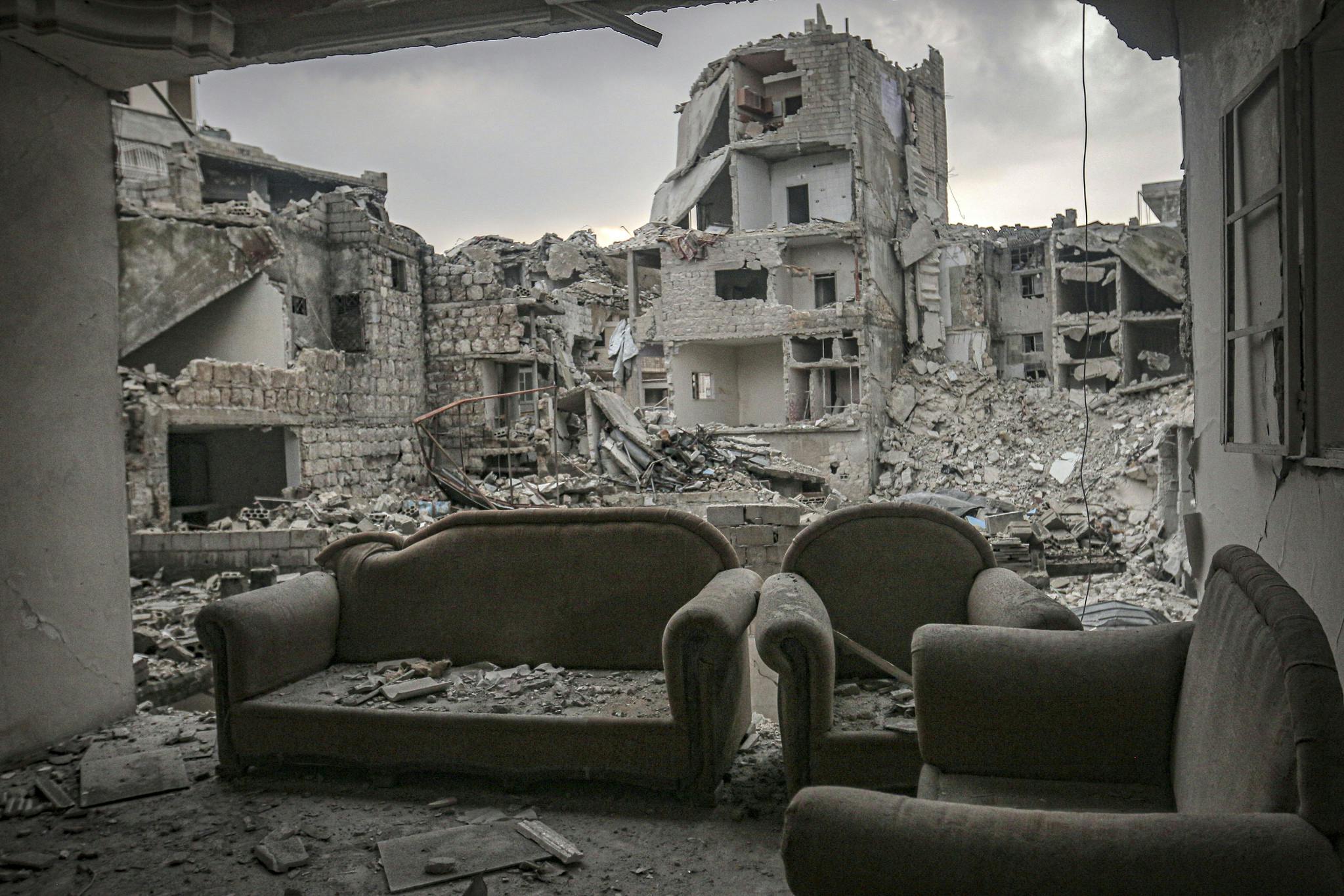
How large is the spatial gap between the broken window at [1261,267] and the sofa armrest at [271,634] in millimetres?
3374

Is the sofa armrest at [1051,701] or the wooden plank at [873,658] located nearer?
the sofa armrest at [1051,701]

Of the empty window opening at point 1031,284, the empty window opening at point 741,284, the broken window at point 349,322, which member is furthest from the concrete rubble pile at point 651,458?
the empty window opening at point 1031,284

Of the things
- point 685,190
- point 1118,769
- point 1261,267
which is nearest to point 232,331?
point 1261,267

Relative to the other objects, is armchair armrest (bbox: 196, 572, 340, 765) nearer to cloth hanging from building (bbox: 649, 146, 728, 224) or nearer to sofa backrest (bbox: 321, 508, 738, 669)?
sofa backrest (bbox: 321, 508, 738, 669)

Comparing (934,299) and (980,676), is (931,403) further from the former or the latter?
(980,676)

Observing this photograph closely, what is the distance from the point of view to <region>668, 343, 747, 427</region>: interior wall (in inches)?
852

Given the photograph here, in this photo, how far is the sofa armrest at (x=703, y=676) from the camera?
2908mm

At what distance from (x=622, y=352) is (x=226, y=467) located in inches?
404

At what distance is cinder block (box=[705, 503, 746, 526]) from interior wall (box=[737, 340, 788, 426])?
16.2 meters

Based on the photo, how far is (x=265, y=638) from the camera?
3.45 m

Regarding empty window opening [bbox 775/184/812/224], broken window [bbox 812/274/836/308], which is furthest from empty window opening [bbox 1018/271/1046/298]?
empty window opening [bbox 775/184/812/224]

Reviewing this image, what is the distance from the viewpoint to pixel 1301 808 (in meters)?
1.31

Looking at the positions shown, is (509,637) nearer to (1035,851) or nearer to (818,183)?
(1035,851)

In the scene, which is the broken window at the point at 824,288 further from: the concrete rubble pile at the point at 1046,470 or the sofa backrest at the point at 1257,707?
the sofa backrest at the point at 1257,707
